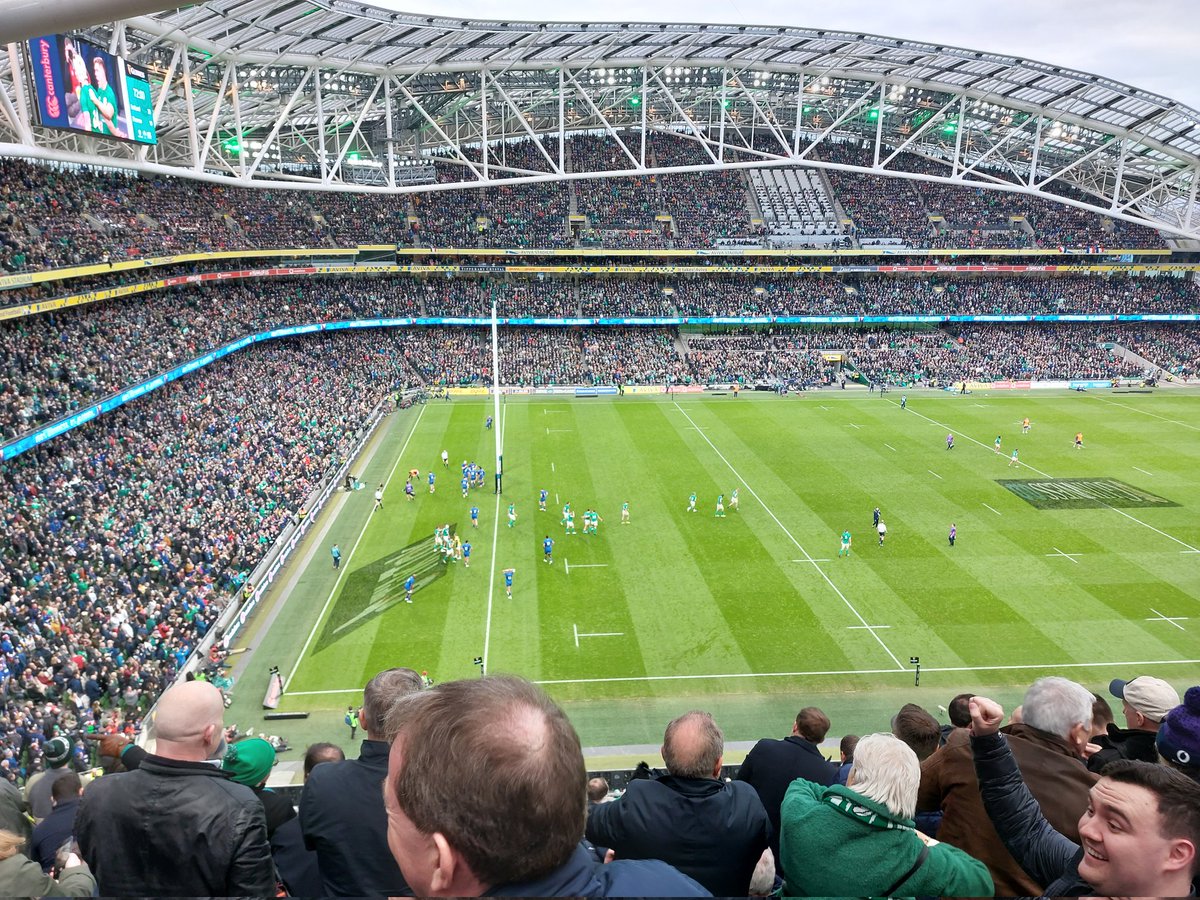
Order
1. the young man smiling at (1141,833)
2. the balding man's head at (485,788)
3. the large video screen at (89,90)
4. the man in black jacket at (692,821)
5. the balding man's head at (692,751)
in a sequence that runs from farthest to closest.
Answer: the large video screen at (89,90) < the balding man's head at (692,751) < the man in black jacket at (692,821) < the young man smiling at (1141,833) < the balding man's head at (485,788)

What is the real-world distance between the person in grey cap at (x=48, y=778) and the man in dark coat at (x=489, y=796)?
21.6 feet

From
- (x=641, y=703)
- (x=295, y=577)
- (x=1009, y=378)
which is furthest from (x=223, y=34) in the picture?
(x=1009, y=378)

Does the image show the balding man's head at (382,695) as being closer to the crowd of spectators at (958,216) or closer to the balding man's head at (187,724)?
the balding man's head at (187,724)

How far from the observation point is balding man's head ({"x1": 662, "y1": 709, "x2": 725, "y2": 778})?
13.6 feet

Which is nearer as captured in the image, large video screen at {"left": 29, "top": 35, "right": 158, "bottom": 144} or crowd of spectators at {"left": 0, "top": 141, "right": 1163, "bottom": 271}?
large video screen at {"left": 29, "top": 35, "right": 158, "bottom": 144}

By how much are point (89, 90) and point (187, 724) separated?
3418cm

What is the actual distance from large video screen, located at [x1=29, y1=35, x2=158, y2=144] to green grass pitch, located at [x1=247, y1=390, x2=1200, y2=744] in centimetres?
1736

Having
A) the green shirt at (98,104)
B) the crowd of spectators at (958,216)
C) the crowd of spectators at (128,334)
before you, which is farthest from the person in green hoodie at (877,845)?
the crowd of spectators at (958,216)

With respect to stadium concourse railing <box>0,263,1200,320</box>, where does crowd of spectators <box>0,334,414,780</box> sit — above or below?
below

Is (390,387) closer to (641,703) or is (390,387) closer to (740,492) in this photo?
(740,492)

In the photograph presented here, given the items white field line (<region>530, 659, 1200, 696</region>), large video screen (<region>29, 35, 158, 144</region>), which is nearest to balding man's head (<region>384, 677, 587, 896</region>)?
white field line (<region>530, 659, 1200, 696</region>)

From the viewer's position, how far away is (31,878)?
3781 millimetres

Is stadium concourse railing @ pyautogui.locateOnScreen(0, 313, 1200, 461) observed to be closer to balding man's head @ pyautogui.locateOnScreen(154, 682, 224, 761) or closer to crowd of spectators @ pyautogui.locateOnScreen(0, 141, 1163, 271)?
crowd of spectators @ pyautogui.locateOnScreen(0, 141, 1163, 271)

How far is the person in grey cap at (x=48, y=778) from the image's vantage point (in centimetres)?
692
